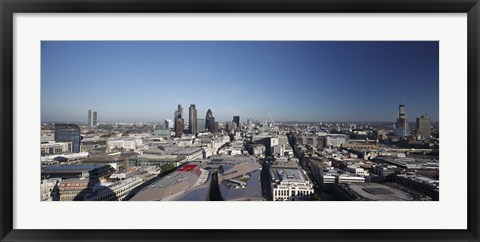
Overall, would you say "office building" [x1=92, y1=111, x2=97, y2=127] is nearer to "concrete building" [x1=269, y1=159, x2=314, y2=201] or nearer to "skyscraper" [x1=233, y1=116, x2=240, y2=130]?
"skyscraper" [x1=233, y1=116, x2=240, y2=130]

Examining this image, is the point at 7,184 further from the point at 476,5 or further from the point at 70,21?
the point at 476,5

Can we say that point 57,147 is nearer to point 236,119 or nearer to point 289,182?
point 236,119

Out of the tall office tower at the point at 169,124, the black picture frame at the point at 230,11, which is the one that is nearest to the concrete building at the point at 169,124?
the tall office tower at the point at 169,124

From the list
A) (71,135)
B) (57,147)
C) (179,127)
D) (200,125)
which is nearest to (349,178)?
(200,125)

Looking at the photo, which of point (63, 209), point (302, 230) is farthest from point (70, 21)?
point (302, 230)

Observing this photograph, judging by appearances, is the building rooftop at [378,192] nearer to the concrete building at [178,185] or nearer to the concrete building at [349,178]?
the concrete building at [349,178]
